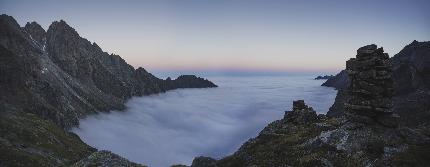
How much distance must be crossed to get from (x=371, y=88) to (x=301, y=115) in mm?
19897

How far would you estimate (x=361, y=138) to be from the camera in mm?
42312

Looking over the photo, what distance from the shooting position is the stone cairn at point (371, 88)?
44969 millimetres

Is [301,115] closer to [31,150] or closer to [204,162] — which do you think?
[204,162]

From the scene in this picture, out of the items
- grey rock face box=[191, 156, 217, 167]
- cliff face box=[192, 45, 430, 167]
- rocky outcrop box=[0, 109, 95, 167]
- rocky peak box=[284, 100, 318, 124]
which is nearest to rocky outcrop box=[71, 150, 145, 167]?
rocky outcrop box=[0, 109, 95, 167]

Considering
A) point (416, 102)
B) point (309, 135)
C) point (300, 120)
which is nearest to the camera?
point (309, 135)

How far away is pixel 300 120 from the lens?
64.2 meters

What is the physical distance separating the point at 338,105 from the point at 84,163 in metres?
163

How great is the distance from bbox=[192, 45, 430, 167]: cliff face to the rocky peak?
10406mm

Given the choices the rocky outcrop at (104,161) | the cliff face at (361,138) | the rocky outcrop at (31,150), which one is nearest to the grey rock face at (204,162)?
the cliff face at (361,138)

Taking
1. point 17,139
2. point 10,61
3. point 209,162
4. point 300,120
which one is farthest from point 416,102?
point 10,61

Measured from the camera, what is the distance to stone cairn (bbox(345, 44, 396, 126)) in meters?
45.0

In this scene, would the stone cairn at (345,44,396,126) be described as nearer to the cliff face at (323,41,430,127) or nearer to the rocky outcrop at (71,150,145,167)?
the rocky outcrop at (71,150,145,167)

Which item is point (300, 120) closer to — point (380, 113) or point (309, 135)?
point (309, 135)

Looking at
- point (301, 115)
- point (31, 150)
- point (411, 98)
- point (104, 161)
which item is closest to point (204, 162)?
point (104, 161)
